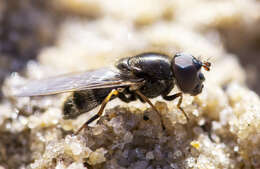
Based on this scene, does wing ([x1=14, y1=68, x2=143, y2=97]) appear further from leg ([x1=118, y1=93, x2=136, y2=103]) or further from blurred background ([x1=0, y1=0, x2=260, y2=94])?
blurred background ([x1=0, y1=0, x2=260, y2=94])

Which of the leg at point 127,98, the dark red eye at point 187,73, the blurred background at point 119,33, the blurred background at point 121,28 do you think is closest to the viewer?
the dark red eye at point 187,73

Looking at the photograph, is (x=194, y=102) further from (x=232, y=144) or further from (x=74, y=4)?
(x=74, y=4)

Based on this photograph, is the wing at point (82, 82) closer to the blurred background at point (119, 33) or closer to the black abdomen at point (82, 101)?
the black abdomen at point (82, 101)

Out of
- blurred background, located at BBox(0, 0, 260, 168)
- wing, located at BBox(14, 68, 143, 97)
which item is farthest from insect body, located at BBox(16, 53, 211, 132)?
blurred background, located at BBox(0, 0, 260, 168)

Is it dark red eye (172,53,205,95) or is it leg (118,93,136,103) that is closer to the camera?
dark red eye (172,53,205,95)

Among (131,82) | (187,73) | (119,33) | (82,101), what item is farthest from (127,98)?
(119,33)

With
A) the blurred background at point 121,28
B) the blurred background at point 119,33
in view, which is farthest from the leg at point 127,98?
the blurred background at point 121,28

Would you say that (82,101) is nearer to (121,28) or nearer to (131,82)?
(131,82)
